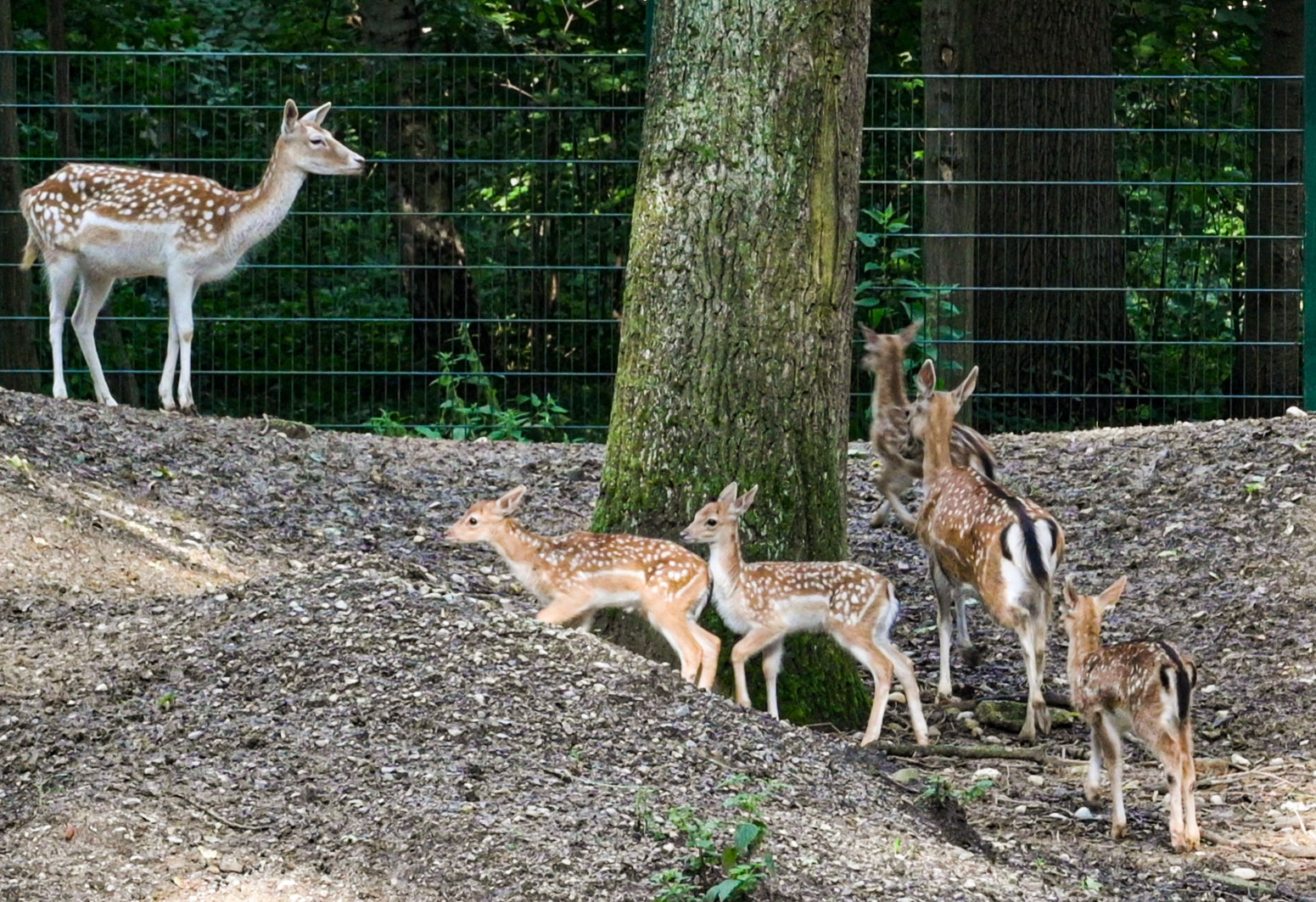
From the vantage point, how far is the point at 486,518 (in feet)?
26.6

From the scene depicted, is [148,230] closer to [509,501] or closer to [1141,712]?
[509,501]

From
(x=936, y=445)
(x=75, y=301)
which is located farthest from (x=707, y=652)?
(x=75, y=301)

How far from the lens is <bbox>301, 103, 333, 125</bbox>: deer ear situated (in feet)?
39.3

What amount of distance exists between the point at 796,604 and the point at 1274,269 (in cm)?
787

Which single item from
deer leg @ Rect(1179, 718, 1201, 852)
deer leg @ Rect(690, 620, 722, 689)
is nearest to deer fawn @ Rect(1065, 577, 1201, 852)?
deer leg @ Rect(1179, 718, 1201, 852)

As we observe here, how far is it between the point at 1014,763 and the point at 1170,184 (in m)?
6.59

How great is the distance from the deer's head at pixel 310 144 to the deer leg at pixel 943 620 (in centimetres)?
548

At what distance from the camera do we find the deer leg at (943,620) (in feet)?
26.9

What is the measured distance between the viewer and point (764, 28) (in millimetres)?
7254

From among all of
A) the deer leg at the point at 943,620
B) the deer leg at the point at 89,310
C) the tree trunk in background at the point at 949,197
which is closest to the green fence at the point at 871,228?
the tree trunk in background at the point at 949,197

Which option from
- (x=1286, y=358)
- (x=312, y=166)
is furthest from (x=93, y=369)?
(x=1286, y=358)

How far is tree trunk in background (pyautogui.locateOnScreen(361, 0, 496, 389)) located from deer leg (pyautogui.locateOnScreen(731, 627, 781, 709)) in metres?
5.50

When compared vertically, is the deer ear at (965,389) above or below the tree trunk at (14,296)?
below

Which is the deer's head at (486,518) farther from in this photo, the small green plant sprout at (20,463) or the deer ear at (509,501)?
the small green plant sprout at (20,463)
